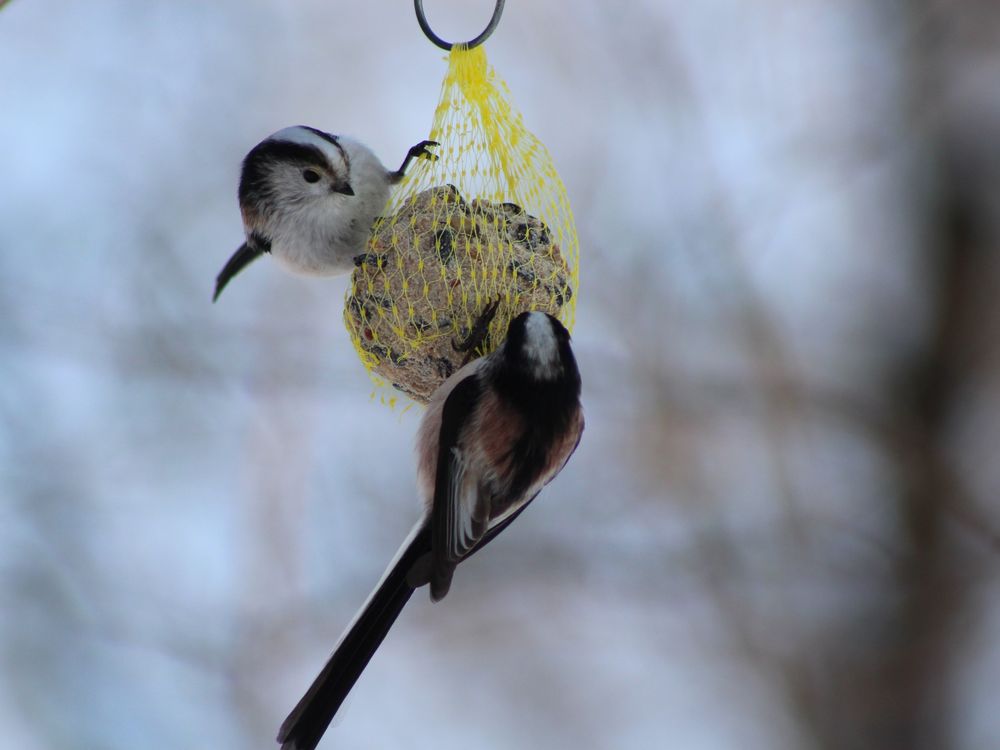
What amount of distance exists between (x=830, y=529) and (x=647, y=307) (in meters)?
1.31

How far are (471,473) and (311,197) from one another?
801 mm

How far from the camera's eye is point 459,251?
233 centimetres

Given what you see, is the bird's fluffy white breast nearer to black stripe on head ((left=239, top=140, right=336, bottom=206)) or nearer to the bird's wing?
black stripe on head ((left=239, top=140, right=336, bottom=206))

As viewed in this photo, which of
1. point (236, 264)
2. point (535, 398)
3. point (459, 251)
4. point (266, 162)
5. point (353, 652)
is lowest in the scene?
point (353, 652)

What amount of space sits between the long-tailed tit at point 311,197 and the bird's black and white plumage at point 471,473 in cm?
48

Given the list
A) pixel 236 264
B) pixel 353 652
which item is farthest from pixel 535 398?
pixel 236 264

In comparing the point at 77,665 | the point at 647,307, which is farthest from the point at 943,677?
the point at 77,665

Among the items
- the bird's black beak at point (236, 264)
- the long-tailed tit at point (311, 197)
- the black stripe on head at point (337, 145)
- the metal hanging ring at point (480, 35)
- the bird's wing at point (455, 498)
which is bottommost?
the bird's wing at point (455, 498)

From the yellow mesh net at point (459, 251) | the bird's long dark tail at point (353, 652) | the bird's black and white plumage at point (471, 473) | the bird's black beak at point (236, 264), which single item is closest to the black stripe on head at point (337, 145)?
the yellow mesh net at point (459, 251)

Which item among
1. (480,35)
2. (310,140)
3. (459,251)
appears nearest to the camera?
(480,35)

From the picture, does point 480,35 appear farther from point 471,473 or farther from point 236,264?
point 236,264

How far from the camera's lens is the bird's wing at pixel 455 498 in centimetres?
233

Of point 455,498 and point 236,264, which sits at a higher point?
point 236,264

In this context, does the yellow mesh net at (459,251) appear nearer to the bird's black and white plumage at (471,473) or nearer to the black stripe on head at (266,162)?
the bird's black and white plumage at (471,473)
